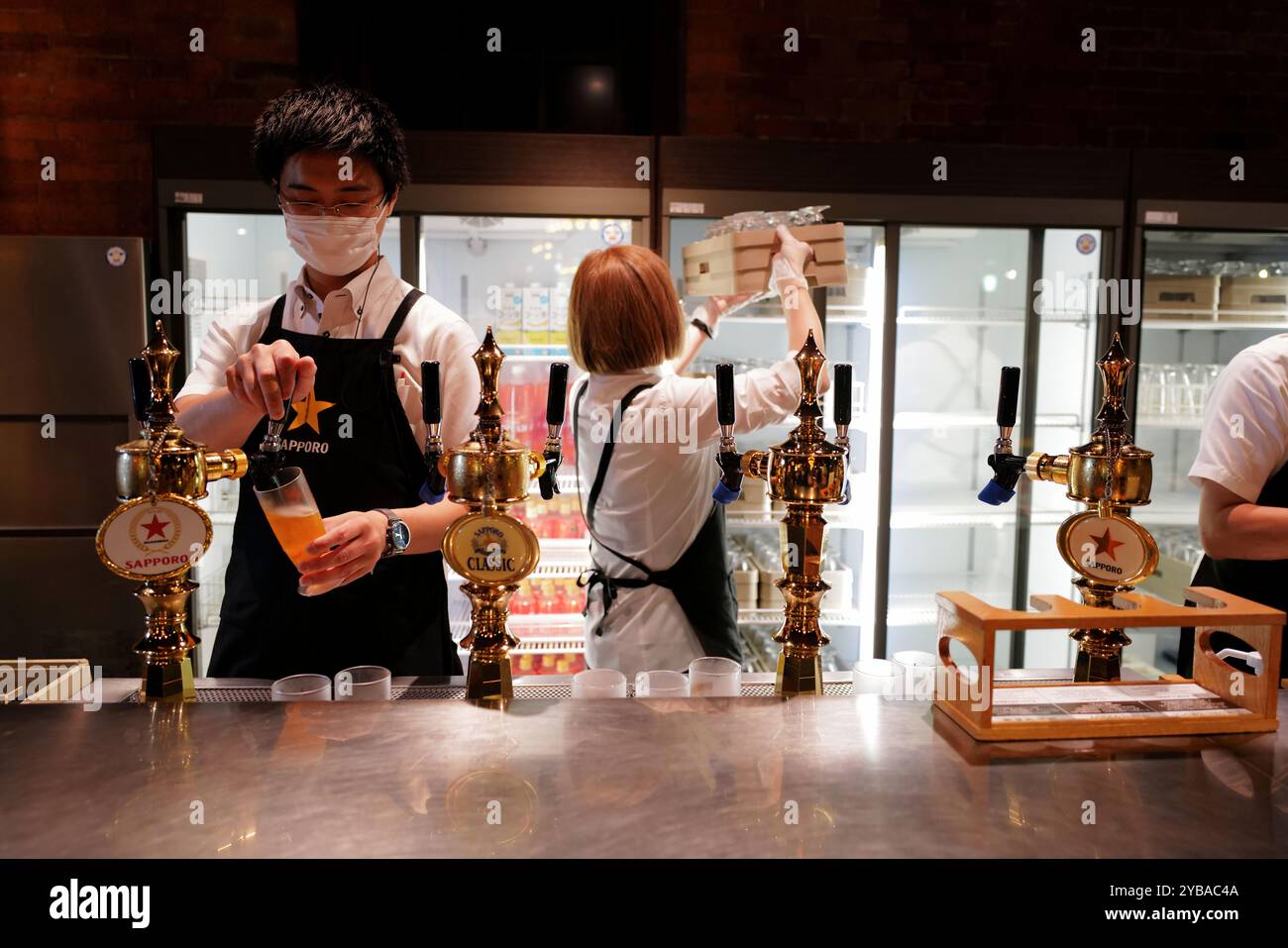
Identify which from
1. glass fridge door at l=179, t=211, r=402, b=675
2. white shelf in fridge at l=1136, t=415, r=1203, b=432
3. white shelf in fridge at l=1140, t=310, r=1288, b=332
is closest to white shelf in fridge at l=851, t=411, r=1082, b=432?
white shelf in fridge at l=1136, t=415, r=1203, b=432

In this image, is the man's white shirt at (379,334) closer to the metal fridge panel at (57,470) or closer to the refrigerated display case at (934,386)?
the refrigerated display case at (934,386)

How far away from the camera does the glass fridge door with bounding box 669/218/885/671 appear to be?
3.65 metres

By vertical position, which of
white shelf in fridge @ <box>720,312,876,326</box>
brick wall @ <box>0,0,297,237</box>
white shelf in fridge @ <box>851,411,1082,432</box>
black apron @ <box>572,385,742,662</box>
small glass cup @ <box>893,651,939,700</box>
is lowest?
black apron @ <box>572,385,742,662</box>

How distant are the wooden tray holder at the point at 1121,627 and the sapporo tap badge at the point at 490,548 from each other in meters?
0.49

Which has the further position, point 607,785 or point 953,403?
point 953,403

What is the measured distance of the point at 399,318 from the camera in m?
1.99

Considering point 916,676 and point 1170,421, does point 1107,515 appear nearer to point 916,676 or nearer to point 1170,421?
point 916,676

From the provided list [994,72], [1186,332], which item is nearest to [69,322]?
[994,72]

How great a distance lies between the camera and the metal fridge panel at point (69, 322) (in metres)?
3.29

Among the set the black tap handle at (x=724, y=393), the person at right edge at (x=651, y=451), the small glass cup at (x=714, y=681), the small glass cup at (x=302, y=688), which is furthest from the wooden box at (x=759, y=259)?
the small glass cup at (x=302, y=688)

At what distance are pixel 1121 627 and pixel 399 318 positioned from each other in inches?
59.6

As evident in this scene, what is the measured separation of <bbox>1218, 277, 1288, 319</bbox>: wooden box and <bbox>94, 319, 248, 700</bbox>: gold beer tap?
4080mm

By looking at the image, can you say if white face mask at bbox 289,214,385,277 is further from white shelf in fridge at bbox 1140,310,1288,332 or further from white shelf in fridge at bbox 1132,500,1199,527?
white shelf in fridge at bbox 1132,500,1199,527
